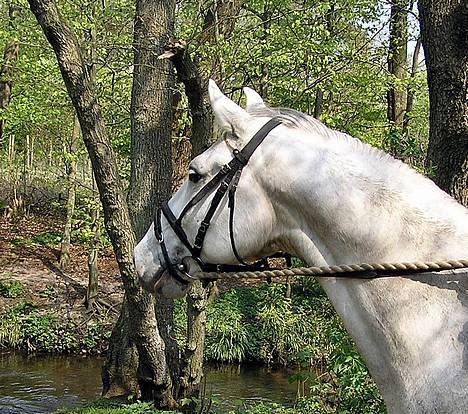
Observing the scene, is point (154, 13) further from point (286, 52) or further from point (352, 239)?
point (352, 239)

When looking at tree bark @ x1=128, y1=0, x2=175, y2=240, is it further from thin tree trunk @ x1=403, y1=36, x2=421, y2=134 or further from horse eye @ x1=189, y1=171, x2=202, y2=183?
thin tree trunk @ x1=403, y1=36, x2=421, y2=134

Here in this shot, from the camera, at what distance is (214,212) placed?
296 centimetres

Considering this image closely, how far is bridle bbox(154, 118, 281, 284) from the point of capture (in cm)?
287

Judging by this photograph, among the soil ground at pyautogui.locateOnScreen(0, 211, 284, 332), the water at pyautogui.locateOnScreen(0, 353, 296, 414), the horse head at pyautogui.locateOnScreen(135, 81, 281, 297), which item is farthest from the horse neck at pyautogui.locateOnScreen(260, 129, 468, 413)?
the soil ground at pyautogui.locateOnScreen(0, 211, 284, 332)

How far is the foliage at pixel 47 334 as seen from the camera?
16031 millimetres

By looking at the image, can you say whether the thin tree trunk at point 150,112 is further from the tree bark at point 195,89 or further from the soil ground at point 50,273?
the soil ground at point 50,273

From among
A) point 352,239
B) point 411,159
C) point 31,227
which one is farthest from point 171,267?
point 31,227

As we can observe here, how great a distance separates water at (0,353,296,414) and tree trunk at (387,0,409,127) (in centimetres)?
587

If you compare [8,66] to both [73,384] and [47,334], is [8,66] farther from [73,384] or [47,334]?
[73,384]

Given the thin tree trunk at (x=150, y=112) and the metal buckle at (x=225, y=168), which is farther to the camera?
the thin tree trunk at (x=150, y=112)

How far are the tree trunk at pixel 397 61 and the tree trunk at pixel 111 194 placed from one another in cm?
794

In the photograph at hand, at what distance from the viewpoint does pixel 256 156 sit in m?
2.86

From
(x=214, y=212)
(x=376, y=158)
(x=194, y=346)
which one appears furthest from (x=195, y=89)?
(x=376, y=158)

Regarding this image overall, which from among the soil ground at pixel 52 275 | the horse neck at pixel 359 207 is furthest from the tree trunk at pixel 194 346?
the horse neck at pixel 359 207
